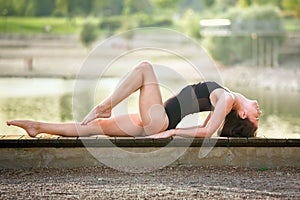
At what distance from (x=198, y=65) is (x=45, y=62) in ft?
25.3

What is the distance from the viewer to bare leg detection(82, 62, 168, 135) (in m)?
3.59

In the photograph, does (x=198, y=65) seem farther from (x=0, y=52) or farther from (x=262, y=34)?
(x=0, y=52)

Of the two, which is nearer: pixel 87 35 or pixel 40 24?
pixel 87 35

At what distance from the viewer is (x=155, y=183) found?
3.19 metres

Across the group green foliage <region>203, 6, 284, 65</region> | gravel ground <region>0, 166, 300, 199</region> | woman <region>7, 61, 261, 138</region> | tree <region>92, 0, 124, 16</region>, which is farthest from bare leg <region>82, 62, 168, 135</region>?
tree <region>92, 0, 124, 16</region>

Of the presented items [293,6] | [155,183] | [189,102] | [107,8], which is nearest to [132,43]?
[293,6]

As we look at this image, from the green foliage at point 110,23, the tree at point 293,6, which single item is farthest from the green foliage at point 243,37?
the green foliage at point 110,23

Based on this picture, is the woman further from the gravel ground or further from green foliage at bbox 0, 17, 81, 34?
green foliage at bbox 0, 17, 81, 34

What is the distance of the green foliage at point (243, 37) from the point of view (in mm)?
31188

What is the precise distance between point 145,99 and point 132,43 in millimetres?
36102

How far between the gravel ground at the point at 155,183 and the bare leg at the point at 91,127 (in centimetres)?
24

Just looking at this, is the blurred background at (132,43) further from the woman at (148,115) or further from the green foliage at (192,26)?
the woman at (148,115)

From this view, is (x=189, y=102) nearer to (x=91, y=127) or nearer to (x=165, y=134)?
(x=165, y=134)

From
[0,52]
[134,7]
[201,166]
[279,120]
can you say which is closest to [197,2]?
[134,7]
